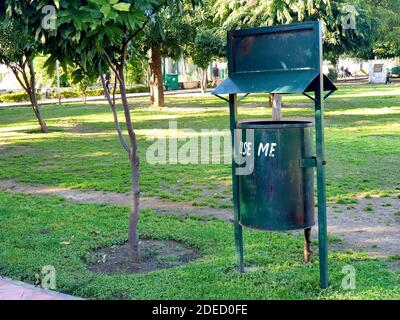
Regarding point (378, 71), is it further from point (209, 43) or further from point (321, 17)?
point (321, 17)

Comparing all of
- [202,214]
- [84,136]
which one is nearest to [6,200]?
[202,214]

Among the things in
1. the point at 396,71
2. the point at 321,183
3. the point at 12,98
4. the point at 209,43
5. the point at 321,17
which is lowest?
the point at 321,183

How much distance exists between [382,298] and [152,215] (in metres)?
3.60

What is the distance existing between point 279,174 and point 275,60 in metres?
0.93

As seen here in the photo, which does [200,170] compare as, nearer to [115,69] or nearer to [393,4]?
[115,69]

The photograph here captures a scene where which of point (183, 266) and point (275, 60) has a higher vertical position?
point (275, 60)

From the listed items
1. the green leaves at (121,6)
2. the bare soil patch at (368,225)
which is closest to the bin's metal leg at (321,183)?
the bare soil patch at (368,225)

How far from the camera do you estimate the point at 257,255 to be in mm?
5504

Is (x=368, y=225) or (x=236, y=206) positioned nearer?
(x=236, y=206)

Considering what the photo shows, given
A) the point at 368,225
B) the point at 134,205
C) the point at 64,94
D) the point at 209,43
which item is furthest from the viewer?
the point at 64,94

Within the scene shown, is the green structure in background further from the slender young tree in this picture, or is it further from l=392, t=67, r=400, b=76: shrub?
l=392, t=67, r=400, b=76: shrub

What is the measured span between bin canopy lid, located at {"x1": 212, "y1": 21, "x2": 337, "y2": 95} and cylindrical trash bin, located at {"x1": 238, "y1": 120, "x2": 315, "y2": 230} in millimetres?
353

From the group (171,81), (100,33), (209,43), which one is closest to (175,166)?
(100,33)

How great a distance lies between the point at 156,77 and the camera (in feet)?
83.5
